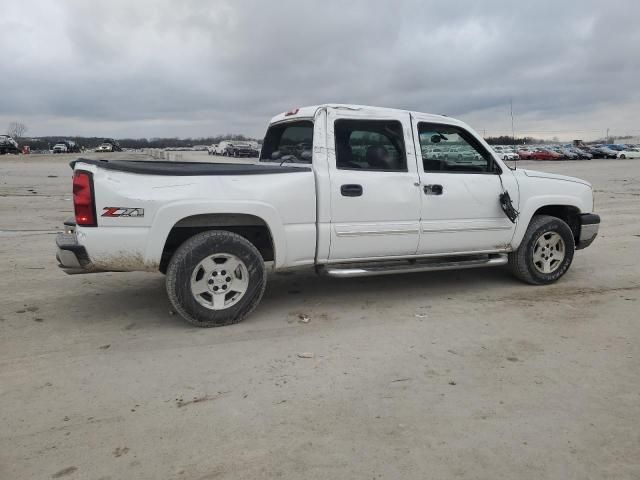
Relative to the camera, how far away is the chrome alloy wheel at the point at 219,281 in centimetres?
428

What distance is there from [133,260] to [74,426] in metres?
1.54

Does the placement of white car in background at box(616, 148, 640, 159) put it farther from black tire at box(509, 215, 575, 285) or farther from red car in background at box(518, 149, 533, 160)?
black tire at box(509, 215, 575, 285)

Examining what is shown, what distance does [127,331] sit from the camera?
4281 mm

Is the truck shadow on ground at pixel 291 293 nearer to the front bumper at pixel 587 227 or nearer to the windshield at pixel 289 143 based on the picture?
the front bumper at pixel 587 227

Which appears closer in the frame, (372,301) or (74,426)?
(74,426)

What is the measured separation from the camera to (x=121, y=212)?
A: 401 centimetres

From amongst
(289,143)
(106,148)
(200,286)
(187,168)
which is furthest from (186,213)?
(106,148)

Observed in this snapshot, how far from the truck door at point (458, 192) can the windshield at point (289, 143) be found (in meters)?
1.07

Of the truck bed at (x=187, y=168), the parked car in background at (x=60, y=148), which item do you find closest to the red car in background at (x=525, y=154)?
the parked car in background at (x=60, y=148)

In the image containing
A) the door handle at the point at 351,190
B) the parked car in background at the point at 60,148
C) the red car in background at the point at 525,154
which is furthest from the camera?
the parked car in background at the point at 60,148

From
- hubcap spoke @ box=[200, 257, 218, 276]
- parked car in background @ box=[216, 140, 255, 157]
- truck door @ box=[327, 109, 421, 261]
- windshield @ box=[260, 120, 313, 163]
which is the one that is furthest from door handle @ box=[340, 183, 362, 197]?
parked car in background @ box=[216, 140, 255, 157]

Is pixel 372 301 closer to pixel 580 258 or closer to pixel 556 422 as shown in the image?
pixel 556 422

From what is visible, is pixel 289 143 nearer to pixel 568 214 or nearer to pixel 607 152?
pixel 568 214

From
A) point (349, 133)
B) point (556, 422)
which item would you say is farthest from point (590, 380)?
point (349, 133)
